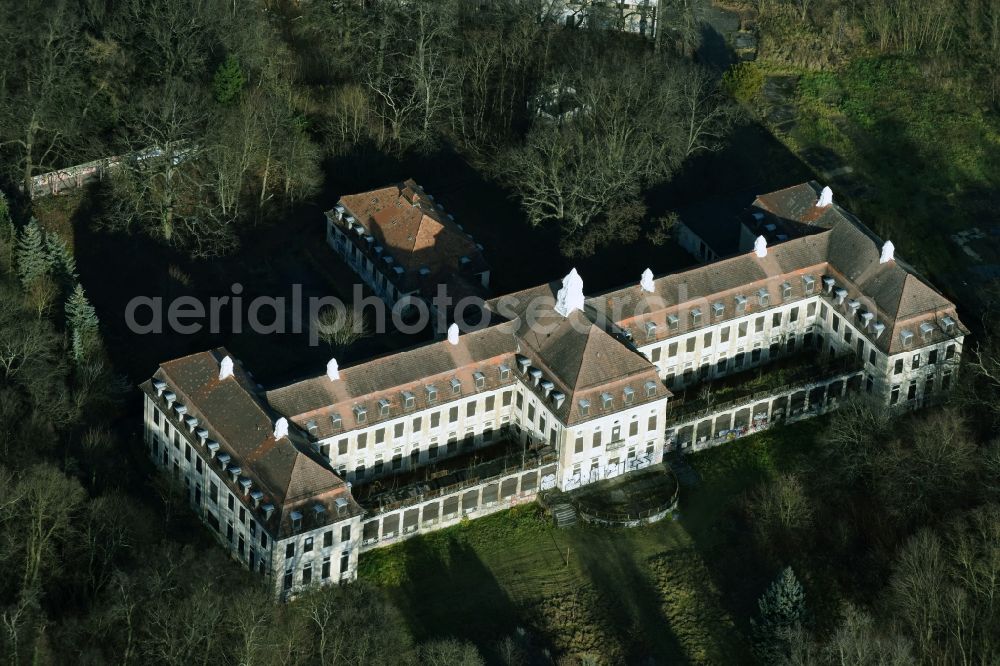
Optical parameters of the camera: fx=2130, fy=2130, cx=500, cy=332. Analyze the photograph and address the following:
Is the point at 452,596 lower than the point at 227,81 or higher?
lower

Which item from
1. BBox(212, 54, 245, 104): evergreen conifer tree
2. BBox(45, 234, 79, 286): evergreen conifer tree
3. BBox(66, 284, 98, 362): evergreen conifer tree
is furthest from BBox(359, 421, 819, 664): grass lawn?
BBox(212, 54, 245, 104): evergreen conifer tree

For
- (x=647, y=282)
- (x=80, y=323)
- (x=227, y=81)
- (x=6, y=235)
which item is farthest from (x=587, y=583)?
(x=227, y=81)

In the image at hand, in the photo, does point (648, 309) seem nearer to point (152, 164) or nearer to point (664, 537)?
point (664, 537)

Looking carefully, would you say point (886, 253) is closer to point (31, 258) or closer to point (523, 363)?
point (523, 363)

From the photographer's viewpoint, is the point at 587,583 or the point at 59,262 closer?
the point at 587,583

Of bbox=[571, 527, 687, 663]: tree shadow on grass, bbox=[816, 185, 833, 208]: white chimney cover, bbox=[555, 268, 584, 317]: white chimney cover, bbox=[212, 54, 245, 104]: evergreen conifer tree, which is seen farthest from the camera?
bbox=[212, 54, 245, 104]: evergreen conifer tree

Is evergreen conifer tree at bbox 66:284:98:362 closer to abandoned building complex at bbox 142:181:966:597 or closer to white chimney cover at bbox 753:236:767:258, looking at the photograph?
abandoned building complex at bbox 142:181:966:597

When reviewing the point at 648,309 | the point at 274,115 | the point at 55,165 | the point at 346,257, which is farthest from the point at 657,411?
the point at 55,165
